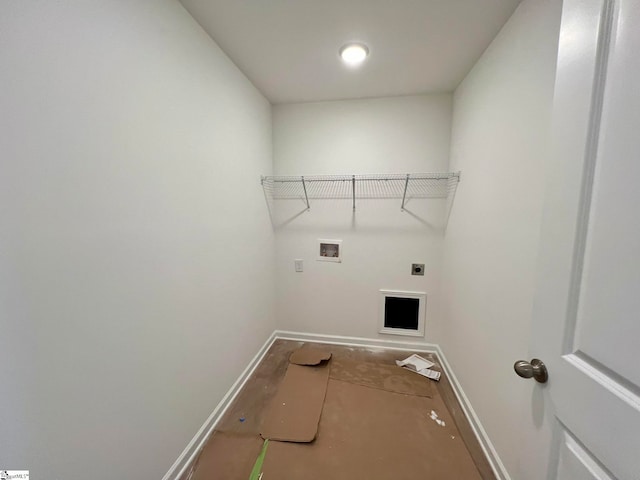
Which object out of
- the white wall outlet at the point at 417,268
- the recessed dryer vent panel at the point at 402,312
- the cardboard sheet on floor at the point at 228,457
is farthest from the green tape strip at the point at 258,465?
the white wall outlet at the point at 417,268

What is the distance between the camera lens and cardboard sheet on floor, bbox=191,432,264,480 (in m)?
1.22

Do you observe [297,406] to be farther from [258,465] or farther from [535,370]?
[535,370]

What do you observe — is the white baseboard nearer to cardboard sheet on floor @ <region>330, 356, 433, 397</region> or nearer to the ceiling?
cardboard sheet on floor @ <region>330, 356, 433, 397</region>

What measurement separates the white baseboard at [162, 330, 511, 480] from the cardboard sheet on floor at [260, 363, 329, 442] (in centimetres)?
30

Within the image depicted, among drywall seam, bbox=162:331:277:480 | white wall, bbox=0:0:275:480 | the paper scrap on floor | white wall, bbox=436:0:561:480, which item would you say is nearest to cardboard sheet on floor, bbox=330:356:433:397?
the paper scrap on floor

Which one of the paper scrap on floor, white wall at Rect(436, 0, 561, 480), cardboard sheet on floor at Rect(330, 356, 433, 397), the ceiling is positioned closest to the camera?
white wall at Rect(436, 0, 561, 480)

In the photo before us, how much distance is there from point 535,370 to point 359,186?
5.94ft

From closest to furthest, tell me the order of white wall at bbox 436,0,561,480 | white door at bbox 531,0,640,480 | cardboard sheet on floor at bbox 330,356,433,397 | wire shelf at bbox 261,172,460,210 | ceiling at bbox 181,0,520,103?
white door at bbox 531,0,640,480, white wall at bbox 436,0,561,480, ceiling at bbox 181,0,520,103, cardboard sheet on floor at bbox 330,356,433,397, wire shelf at bbox 261,172,460,210

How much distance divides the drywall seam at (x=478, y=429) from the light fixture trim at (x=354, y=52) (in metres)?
2.40

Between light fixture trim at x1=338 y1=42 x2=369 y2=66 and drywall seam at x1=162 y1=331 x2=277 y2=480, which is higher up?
light fixture trim at x1=338 y1=42 x2=369 y2=66

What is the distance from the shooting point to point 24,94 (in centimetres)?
64

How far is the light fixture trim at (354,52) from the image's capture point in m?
1.44

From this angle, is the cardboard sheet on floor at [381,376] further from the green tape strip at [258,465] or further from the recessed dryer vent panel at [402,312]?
the green tape strip at [258,465]

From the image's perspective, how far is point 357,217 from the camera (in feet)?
7.44
